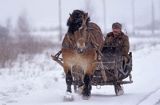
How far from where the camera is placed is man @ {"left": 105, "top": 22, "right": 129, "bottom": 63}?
15.2 metres

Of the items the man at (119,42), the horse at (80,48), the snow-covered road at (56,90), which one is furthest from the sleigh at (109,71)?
the horse at (80,48)

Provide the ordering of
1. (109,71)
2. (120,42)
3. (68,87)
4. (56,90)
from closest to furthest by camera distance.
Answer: (68,87) → (109,71) → (120,42) → (56,90)

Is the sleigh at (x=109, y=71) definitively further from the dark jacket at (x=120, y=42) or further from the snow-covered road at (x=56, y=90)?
the snow-covered road at (x=56, y=90)

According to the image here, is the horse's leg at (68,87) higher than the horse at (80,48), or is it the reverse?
the horse at (80,48)

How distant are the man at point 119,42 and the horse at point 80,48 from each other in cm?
142

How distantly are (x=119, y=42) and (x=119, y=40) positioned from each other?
88 mm

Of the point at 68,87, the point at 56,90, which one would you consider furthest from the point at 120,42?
the point at 56,90

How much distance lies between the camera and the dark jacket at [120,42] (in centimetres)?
1515

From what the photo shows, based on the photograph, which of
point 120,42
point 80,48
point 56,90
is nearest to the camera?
point 80,48

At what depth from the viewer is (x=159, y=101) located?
13.2 meters

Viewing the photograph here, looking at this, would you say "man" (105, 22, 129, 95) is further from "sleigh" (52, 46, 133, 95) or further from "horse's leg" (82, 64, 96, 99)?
"horse's leg" (82, 64, 96, 99)

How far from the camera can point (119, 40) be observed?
50.5ft

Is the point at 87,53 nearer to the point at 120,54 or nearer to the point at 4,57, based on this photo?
the point at 120,54

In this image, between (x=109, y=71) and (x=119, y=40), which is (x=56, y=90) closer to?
(x=109, y=71)
